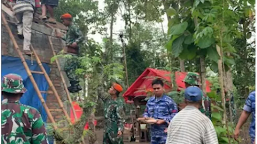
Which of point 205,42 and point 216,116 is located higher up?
point 205,42

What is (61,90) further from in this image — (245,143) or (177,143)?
(177,143)

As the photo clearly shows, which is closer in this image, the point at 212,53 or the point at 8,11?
the point at 212,53

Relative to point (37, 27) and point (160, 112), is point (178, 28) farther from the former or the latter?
point (37, 27)

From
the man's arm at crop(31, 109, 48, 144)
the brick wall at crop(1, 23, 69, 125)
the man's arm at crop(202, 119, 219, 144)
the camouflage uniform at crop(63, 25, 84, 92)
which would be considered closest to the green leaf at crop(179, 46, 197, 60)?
the man's arm at crop(202, 119, 219, 144)

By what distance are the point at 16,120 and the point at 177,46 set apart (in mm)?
2259

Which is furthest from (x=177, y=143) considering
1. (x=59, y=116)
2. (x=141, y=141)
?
(x=141, y=141)

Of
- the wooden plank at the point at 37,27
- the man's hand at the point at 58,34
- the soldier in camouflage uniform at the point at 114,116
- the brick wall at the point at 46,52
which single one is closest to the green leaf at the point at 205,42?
the soldier in camouflage uniform at the point at 114,116

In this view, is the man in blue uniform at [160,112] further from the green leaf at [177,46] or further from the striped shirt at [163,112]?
the green leaf at [177,46]

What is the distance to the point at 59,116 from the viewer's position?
6832 millimetres

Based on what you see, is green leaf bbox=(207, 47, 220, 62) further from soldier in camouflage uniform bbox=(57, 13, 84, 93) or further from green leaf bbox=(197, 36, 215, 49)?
soldier in camouflage uniform bbox=(57, 13, 84, 93)

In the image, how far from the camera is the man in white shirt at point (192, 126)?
271 cm

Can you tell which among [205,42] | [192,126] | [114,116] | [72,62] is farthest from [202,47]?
[72,62]

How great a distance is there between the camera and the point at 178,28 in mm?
4172

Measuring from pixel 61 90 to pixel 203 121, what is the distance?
5071 millimetres
